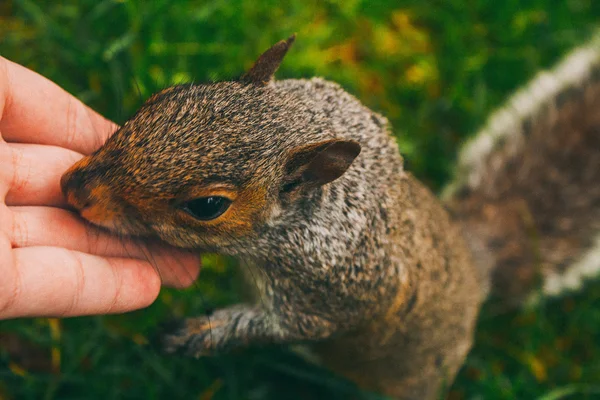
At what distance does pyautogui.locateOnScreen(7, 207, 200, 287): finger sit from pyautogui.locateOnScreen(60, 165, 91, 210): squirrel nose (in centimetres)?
13

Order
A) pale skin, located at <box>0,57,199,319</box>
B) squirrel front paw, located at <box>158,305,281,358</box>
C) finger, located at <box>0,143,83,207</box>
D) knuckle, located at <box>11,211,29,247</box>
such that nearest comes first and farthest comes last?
1. pale skin, located at <box>0,57,199,319</box>
2. knuckle, located at <box>11,211,29,247</box>
3. finger, located at <box>0,143,83,207</box>
4. squirrel front paw, located at <box>158,305,281,358</box>

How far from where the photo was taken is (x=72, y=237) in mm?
2025

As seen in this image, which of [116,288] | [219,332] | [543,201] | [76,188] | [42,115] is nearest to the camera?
[76,188]

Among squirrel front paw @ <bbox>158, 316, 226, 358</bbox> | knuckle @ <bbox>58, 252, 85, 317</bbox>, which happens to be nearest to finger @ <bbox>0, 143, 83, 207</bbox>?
knuckle @ <bbox>58, 252, 85, 317</bbox>

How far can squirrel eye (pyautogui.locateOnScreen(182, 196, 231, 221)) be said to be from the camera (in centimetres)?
179

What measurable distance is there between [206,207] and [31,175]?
762mm

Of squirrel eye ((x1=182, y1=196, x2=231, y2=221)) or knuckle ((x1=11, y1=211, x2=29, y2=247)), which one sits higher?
squirrel eye ((x1=182, y1=196, x2=231, y2=221))

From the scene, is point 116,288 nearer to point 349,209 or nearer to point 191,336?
point 191,336

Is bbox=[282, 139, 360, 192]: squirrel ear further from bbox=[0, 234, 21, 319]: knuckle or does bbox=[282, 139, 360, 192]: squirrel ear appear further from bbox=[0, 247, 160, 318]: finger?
bbox=[0, 234, 21, 319]: knuckle

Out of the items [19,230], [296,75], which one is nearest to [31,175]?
[19,230]

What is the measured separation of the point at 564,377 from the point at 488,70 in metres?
1.95

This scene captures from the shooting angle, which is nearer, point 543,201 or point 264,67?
point 264,67

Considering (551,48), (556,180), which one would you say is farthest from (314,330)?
(551,48)

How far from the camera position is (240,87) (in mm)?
1970
